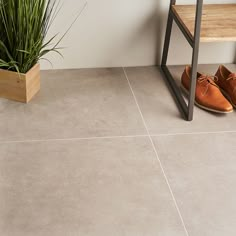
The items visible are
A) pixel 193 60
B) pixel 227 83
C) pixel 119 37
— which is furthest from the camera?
pixel 119 37

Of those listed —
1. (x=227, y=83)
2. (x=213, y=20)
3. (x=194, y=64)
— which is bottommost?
(x=227, y=83)

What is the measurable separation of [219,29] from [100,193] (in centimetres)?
90

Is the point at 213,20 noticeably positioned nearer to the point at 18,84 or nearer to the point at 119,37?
the point at 119,37

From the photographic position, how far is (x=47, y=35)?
2398 mm

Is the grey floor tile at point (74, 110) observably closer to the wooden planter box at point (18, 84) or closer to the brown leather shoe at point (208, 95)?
the wooden planter box at point (18, 84)

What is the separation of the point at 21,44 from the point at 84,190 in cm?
72

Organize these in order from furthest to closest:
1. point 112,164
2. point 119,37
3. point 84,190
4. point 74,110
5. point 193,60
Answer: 1. point 119,37
2. point 74,110
3. point 193,60
4. point 112,164
5. point 84,190

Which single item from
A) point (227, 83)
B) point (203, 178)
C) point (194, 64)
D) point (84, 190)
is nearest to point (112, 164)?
point (84, 190)

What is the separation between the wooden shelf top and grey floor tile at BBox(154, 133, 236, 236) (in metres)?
0.41

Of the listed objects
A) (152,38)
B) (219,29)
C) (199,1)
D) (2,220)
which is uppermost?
(199,1)

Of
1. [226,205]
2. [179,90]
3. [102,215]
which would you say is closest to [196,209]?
[226,205]

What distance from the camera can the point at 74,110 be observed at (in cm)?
218

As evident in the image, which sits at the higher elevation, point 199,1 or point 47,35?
point 199,1

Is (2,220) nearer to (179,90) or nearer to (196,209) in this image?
(196,209)
